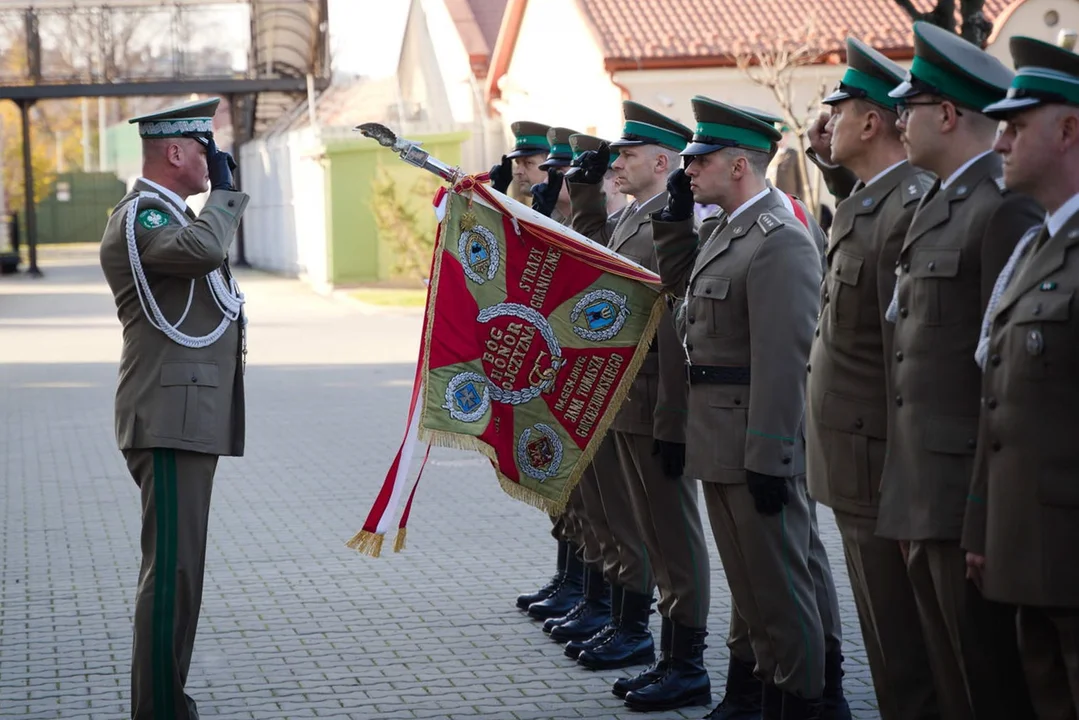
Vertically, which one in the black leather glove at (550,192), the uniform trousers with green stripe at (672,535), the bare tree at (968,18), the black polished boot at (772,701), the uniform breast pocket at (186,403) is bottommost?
the black polished boot at (772,701)

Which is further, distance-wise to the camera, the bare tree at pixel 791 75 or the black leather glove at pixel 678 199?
the bare tree at pixel 791 75

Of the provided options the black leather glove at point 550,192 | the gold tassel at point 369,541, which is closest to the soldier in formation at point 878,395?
the black leather glove at point 550,192

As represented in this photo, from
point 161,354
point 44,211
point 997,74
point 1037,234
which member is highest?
point 997,74

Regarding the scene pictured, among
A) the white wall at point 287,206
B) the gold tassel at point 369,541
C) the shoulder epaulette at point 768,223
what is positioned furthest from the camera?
the white wall at point 287,206

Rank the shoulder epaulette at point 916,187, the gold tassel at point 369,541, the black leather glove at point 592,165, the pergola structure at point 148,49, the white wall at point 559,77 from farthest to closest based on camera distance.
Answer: the pergola structure at point 148,49
the white wall at point 559,77
the black leather glove at point 592,165
the gold tassel at point 369,541
the shoulder epaulette at point 916,187

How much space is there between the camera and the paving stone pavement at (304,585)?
20.6ft

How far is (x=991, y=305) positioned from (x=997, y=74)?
68cm

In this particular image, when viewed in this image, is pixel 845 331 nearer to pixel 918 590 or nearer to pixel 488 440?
pixel 918 590

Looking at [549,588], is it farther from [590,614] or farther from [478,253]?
[478,253]

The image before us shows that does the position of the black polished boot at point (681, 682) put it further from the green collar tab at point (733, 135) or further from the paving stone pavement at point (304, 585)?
the green collar tab at point (733, 135)

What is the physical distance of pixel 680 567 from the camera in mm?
6230

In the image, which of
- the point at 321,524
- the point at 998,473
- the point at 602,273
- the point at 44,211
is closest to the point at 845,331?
the point at 998,473

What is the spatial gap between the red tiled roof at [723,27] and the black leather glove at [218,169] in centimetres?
2351

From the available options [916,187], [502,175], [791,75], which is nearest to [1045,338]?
[916,187]
